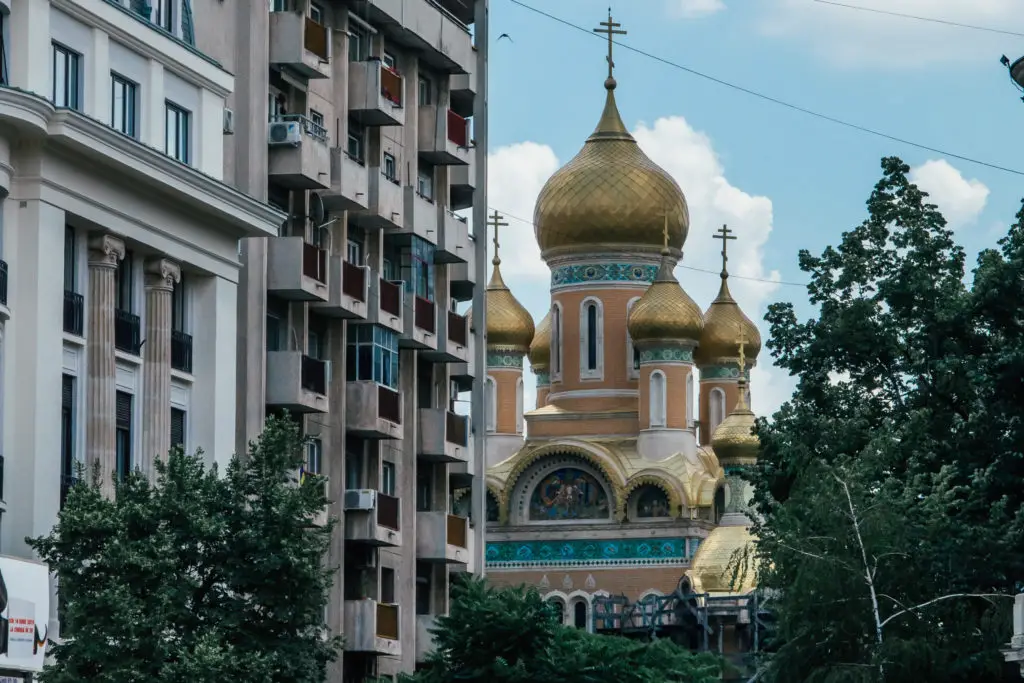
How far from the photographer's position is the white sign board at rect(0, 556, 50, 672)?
27969mm

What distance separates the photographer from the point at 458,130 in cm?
4488

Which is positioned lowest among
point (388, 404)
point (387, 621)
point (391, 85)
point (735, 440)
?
point (387, 621)

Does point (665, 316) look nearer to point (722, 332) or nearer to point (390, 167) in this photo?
point (722, 332)

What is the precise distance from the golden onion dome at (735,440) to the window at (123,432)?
172ft

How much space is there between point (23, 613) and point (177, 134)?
755 cm

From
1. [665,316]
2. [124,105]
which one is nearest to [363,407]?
[124,105]

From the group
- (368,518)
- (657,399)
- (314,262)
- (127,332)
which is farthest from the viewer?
(657,399)

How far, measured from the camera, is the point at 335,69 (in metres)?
40.7

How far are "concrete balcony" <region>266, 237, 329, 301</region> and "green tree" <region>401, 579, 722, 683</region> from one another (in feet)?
25.5

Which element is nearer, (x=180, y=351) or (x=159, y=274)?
(x=159, y=274)

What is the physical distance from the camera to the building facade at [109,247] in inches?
1182

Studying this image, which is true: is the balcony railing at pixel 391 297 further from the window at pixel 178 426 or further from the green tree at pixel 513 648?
the green tree at pixel 513 648

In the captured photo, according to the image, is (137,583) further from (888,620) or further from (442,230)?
(442,230)

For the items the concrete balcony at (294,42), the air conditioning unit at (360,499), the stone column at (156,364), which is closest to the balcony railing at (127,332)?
the stone column at (156,364)
